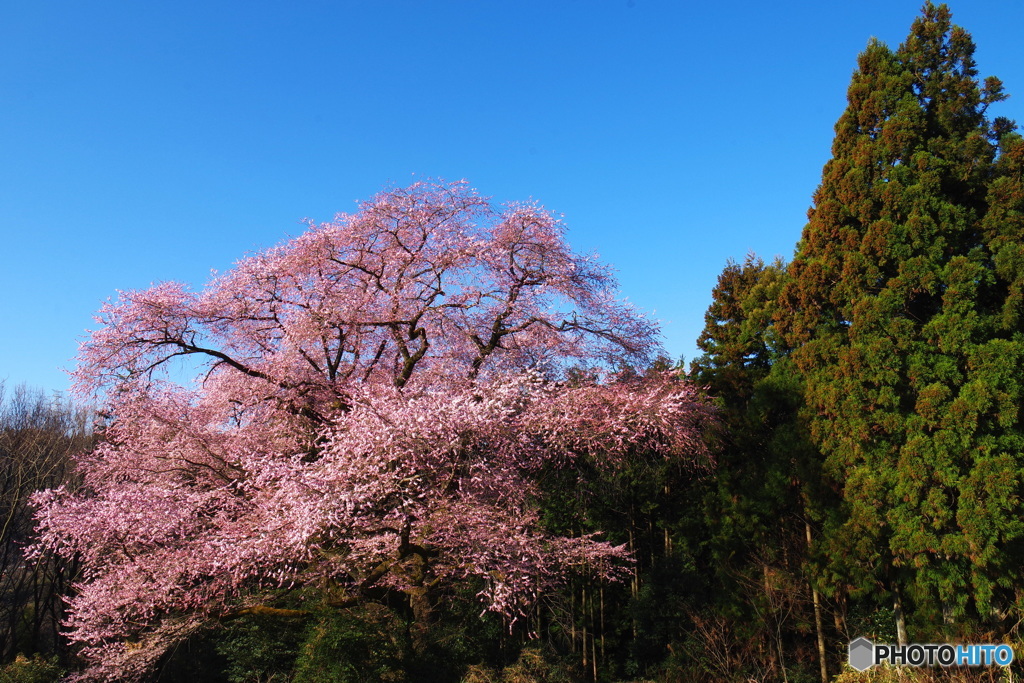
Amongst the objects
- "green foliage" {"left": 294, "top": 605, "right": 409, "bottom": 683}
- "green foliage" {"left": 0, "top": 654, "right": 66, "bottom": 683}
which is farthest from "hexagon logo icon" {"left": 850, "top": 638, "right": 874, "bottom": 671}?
"green foliage" {"left": 0, "top": 654, "right": 66, "bottom": 683}

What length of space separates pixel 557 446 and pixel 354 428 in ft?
8.72

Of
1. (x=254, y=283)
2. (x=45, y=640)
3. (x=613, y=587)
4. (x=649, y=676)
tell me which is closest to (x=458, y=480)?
(x=254, y=283)

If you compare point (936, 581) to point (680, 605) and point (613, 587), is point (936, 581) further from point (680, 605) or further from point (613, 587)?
point (613, 587)

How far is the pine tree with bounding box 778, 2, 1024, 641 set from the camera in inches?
300

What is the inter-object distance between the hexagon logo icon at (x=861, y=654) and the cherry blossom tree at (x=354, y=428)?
3347 millimetres

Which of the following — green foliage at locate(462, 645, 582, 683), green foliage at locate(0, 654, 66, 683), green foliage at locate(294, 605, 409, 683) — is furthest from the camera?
green foliage at locate(0, 654, 66, 683)

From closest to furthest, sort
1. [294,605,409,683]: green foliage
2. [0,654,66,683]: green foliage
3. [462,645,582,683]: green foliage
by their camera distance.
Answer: [294,605,409,683]: green foliage < [462,645,582,683]: green foliage < [0,654,66,683]: green foliage

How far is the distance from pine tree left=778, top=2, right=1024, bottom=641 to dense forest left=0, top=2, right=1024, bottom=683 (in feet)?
0.11

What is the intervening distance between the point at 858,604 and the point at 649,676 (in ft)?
12.2

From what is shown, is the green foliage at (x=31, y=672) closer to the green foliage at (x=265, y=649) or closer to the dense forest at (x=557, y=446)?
the dense forest at (x=557, y=446)

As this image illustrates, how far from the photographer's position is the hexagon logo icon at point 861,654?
838cm

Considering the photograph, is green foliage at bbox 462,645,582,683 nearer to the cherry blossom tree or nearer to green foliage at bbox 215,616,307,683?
the cherry blossom tree

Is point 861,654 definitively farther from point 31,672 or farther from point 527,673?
point 31,672

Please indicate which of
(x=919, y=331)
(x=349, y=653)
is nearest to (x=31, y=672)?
(x=349, y=653)
